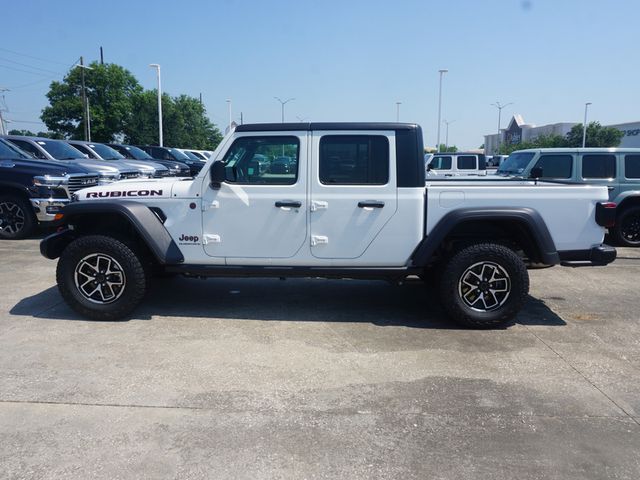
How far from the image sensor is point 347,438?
3168 millimetres

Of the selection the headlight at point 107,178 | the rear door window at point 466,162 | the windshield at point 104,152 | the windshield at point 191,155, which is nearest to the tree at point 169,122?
the windshield at point 191,155

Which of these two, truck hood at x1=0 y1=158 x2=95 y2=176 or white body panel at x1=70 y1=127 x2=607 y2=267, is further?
truck hood at x1=0 y1=158 x2=95 y2=176

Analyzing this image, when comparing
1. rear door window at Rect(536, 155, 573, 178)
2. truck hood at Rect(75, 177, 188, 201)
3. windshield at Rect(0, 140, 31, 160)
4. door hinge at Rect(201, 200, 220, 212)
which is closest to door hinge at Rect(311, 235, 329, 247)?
door hinge at Rect(201, 200, 220, 212)

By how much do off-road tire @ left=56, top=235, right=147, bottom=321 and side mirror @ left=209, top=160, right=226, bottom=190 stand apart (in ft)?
3.51

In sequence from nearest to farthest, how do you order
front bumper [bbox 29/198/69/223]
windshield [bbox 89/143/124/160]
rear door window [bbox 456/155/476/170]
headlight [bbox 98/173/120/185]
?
front bumper [bbox 29/198/69/223] → headlight [bbox 98/173/120/185] → windshield [bbox 89/143/124/160] → rear door window [bbox 456/155/476/170]

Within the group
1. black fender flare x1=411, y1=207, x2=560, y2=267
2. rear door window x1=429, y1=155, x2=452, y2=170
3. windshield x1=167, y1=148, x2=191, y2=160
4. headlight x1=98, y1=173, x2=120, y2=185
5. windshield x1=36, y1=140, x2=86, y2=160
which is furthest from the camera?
windshield x1=167, y1=148, x2=191, y2=160

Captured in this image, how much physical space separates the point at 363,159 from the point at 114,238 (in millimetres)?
2527

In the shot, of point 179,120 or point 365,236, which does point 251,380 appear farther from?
point 179,120

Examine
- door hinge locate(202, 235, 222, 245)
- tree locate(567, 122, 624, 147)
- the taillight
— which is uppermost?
tree locate(567, 122, 624, 147)

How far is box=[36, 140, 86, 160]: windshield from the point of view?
11.6 metres

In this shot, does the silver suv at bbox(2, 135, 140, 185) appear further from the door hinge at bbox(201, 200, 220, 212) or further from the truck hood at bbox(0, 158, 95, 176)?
the door hinge at bbox(201, 200, 220, 212)

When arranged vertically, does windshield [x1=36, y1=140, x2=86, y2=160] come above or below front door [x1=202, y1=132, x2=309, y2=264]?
above

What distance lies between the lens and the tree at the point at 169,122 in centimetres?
5000

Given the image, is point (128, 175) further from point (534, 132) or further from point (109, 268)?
point (534, 132)
